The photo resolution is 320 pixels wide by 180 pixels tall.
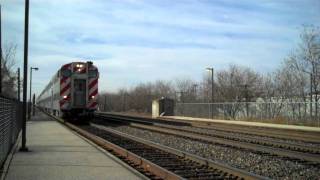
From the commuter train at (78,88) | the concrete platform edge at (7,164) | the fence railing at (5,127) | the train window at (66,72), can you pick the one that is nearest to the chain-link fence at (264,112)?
the commuter train at (78,88)

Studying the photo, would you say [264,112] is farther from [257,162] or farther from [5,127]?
[5,127]

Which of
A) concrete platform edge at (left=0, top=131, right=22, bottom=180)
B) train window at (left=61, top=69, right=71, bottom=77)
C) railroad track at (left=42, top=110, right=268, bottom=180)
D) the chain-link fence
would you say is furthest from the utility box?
concrete platform edge at (left=0, top=131, right=22, bottom=180)

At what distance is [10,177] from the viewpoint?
34.0 feet

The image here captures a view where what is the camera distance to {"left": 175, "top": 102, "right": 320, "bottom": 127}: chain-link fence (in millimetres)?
36875

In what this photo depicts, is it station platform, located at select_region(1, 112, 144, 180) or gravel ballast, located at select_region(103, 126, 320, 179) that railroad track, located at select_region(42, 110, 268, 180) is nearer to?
station platform, located at select_region(1, 112, 144, 180)

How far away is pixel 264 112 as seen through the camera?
4288 cm

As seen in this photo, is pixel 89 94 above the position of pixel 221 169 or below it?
above

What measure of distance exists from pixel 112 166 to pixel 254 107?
34352 millimetres

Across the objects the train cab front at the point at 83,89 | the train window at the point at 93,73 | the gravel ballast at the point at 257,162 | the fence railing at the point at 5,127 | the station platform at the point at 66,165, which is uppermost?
the train window at the point at 93,73

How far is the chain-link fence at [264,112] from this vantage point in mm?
36875

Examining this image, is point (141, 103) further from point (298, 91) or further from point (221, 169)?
point (221, 169)

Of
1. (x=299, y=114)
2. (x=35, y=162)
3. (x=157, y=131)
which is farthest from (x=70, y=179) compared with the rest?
(x=299, y=114)

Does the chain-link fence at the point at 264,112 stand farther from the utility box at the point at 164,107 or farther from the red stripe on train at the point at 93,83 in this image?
the red stripe on train at the point at 93,83

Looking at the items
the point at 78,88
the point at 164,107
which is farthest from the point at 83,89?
the point at 164,107
